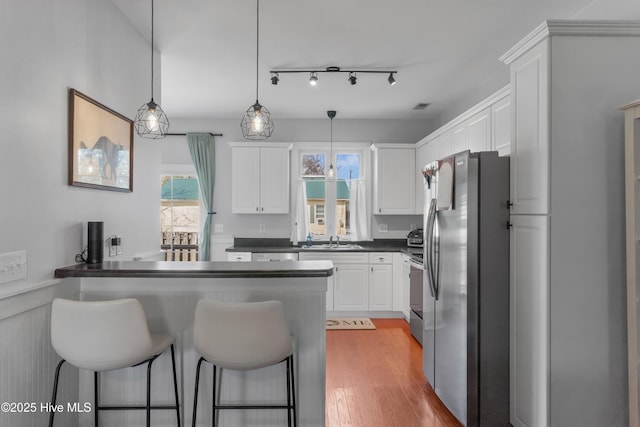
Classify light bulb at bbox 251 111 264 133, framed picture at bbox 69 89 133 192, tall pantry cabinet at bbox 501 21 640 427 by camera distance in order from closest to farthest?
tall pantry cabinet at bbox 501 21 640 427 → framed picture at bbox 69 89 133 192 → light bulb at bbox 251 111 264 133

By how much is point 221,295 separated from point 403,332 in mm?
2808

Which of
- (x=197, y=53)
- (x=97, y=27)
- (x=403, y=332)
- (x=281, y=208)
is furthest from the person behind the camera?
(x=281, y=208)

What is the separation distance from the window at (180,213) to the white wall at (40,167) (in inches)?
115

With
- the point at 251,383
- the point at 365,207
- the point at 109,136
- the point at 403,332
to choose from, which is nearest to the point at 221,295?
the point at 251,383

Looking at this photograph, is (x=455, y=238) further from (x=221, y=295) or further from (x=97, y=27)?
(x=97, y=27)

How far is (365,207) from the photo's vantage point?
213 inches

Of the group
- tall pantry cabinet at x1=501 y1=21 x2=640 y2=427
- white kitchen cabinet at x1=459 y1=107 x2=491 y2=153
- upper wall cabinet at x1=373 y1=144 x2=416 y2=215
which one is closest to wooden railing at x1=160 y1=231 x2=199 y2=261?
upper wall cabinet at x1=373 y1=144 x2=416 y2=215

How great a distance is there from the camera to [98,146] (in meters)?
2.29

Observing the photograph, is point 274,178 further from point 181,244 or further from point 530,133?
point 530,133

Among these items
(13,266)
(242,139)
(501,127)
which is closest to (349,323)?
(501,127)

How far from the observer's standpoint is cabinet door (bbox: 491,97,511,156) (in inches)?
111

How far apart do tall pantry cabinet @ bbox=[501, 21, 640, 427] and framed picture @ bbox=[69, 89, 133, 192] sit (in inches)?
102

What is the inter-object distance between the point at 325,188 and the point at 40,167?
12.9 feet

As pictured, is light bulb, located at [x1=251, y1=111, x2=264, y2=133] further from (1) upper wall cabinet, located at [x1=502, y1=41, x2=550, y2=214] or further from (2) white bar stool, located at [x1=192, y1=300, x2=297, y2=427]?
(1) upper wall cabinet, located at [x1=502, y1=41, x2=550, y2=214]
